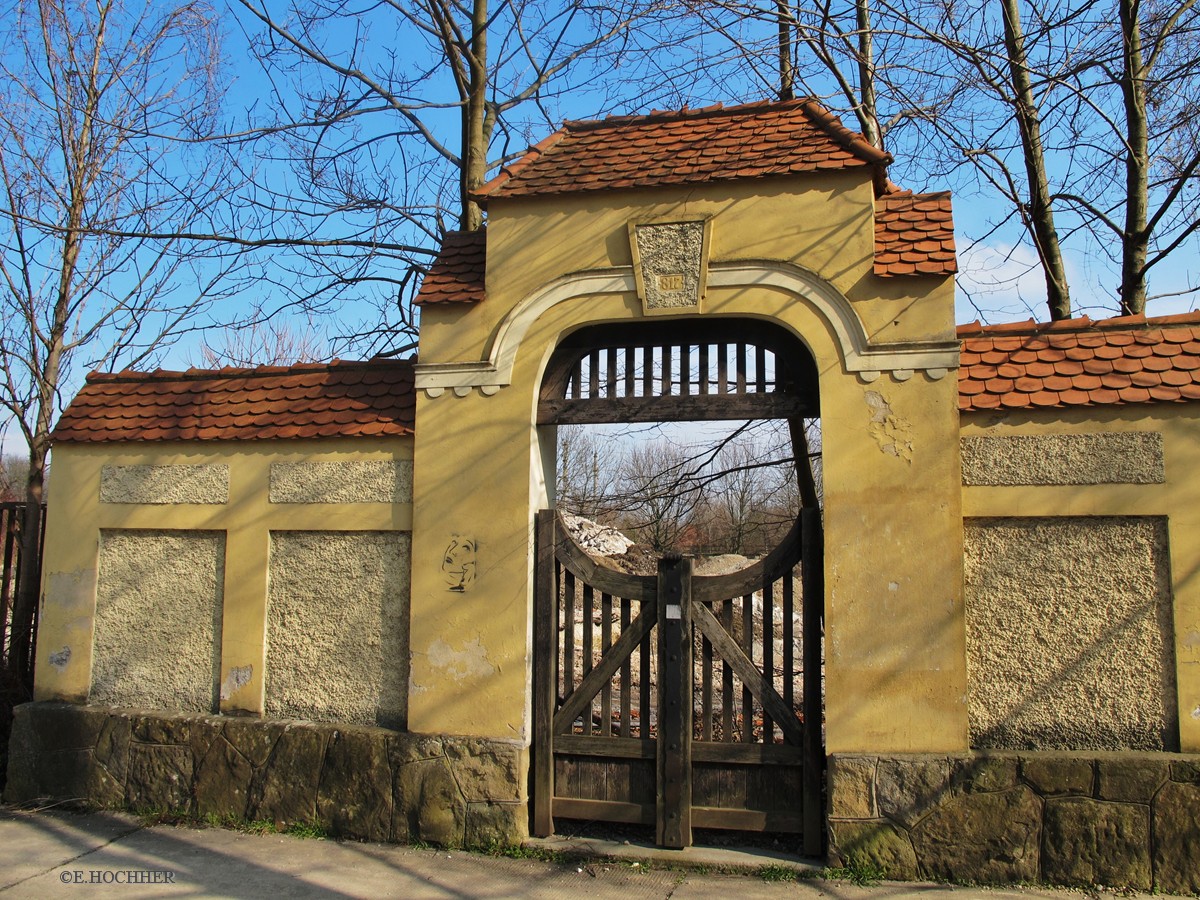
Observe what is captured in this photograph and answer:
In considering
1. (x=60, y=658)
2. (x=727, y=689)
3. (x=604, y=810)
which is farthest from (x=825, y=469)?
(x=60, y=658)

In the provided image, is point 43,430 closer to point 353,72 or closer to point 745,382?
point 353,72

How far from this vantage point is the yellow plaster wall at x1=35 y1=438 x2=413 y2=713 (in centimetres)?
598

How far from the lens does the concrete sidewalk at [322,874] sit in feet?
15.3

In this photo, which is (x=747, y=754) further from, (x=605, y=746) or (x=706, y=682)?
(x=605, y=746)

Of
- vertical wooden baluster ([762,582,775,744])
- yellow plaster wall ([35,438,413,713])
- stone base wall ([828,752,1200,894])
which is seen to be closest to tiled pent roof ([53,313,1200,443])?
yellow plaster wall ([35,438,413,713])

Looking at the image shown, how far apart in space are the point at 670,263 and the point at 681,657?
247cm

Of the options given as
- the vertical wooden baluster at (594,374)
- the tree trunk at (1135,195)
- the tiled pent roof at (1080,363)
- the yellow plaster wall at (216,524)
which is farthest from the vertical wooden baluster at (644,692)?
the tree trunk at (1135,195)

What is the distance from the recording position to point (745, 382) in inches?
220

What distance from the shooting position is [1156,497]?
4844 mm

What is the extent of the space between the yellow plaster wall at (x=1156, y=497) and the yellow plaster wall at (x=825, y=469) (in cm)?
26

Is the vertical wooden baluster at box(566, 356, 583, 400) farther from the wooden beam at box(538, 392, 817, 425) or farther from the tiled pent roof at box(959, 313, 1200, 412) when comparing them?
the tiled pent roof at box(959, 313, 1200, 412)

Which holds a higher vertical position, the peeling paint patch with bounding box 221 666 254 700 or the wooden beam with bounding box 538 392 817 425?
the wooden beam with bounding box 538 392 817 425

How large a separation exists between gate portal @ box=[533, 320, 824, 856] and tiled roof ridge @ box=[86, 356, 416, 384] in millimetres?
1406

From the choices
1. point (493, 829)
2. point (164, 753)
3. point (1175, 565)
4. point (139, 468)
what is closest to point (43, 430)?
point (139, 468)
